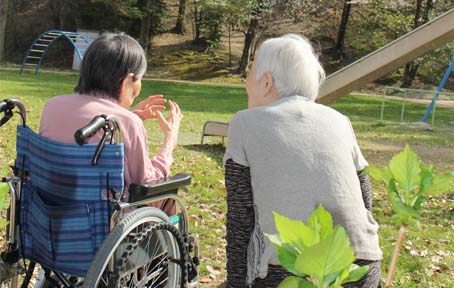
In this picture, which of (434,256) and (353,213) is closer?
(353,213)

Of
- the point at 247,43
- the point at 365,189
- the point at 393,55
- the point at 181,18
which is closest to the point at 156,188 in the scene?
the point at 365,189

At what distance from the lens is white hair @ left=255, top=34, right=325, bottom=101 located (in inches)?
71.6

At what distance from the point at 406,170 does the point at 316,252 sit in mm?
231

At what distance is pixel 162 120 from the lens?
258 cm

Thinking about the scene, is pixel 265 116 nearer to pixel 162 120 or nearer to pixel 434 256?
pixel 162 120

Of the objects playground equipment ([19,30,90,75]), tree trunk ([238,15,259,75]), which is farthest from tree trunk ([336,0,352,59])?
playground equipment ([19,30,90,75])

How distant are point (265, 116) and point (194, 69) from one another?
2528 centimetres

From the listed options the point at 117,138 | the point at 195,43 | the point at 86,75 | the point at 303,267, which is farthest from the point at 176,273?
the point at 195,43

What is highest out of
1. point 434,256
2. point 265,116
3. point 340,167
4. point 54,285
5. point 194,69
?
point 265,116

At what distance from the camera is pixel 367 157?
892 centimetres

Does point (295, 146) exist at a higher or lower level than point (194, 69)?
higher

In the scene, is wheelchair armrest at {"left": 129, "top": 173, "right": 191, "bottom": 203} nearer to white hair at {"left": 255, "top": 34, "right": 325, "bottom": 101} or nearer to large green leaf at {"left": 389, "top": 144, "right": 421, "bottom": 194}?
white hair at {"left": 255, "top": 34, "right": 325, "bottom": 101}

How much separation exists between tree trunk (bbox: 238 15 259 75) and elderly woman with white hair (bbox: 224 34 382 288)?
2475cm

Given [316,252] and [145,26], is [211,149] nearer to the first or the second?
[316,252]
